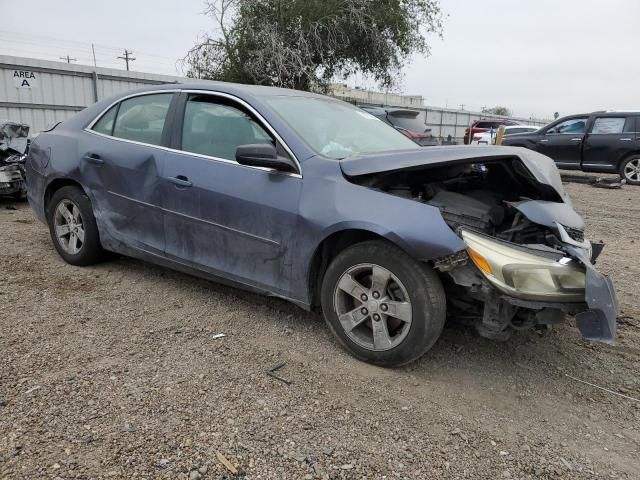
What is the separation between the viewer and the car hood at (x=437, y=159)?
287cm

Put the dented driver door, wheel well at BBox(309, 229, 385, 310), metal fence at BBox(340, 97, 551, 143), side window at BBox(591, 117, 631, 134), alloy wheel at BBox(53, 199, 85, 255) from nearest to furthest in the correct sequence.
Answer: wheel well at BBox(309, 229, 385, 310) → the dented driver door → alloy wheel at BBox(53, 199, 85, 255) → side window at BBox(591, 117, 631, 134) → metal fence at BBox(340, 97, 551, 143)

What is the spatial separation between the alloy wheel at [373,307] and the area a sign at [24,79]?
11508mm

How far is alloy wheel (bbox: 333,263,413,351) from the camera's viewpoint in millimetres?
2865

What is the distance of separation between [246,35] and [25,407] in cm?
1913

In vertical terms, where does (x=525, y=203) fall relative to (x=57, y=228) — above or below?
above

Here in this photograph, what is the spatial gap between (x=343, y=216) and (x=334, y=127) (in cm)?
101

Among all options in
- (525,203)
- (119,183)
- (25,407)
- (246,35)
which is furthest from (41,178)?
(246,35)

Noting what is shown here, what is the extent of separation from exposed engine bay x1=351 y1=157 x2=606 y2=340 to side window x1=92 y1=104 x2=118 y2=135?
96.0 inches

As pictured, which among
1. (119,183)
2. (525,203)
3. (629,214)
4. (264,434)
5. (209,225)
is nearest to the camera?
(264,434)

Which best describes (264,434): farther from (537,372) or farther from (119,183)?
(119,183)

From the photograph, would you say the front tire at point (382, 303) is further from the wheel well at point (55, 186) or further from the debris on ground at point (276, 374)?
the wheel well at point (55, 186)

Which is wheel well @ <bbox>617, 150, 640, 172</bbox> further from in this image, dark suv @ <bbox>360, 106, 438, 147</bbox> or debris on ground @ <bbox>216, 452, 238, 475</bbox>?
debris on ground @ <bbox>216, 452, 238, 475</bbox>

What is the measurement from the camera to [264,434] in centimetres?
239

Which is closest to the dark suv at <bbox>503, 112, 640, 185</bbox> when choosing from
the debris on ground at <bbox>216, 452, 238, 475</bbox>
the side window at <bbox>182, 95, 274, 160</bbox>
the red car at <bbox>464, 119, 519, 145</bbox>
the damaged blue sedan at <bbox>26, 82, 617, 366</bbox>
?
the red car at <bbox>464, 119, 519, 145</bbox>
